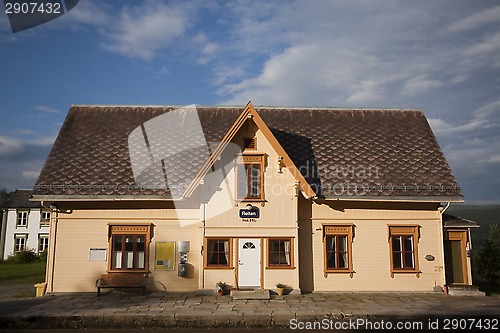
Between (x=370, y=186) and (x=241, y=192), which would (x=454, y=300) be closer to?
(x=370, y=186)

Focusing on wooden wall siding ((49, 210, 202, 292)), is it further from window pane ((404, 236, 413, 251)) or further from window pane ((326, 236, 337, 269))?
window pane ((404, 236, 413, 251))

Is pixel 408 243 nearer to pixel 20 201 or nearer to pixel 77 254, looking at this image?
pixel 77 254

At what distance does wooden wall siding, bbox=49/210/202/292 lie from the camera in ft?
51.8

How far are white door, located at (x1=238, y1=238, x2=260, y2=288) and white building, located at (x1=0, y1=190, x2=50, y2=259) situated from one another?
35.1 m

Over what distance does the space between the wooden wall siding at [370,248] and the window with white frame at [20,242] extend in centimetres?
3837

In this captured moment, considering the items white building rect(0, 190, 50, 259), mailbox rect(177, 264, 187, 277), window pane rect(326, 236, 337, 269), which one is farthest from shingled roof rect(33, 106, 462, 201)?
white building rect(0, 190, 50, 259)

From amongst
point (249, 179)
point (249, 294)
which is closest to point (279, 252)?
point (249, 294)

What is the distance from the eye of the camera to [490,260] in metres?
19.7

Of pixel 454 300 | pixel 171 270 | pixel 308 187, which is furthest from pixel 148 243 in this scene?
pixel 454 300

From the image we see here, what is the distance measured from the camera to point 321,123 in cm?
1981

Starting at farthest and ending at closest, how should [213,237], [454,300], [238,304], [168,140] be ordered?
[168,140] → [213,237] → [454,300] → [238,304]

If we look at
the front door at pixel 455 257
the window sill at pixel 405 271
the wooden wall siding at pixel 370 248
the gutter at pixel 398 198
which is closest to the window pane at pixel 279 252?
the wooden wall siding at pixel 370 248

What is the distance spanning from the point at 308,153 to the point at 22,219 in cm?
3837

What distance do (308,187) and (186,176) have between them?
4.90m
